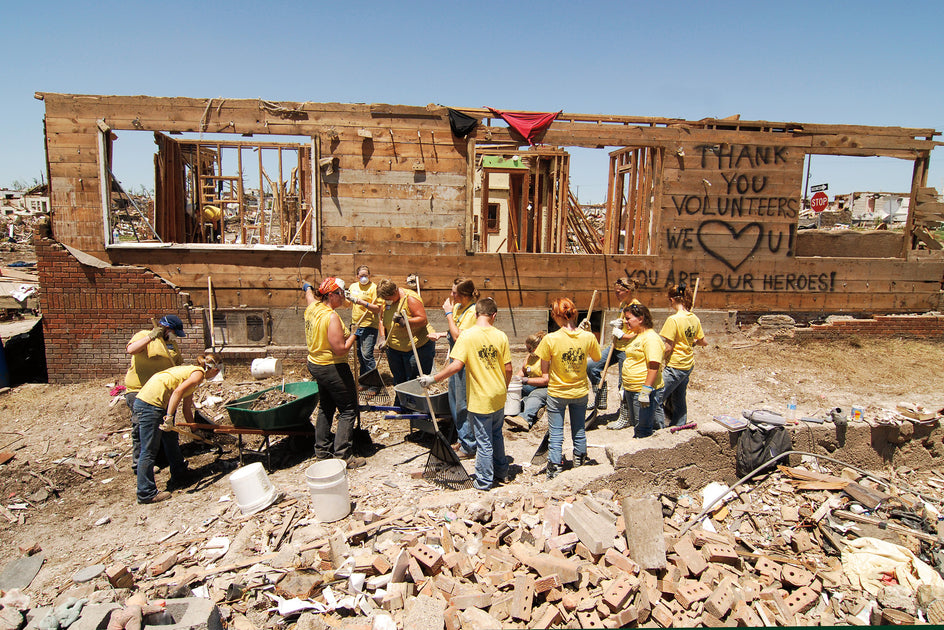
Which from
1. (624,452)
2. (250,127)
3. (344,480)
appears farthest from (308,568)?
(250,127)

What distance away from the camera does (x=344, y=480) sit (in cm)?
452

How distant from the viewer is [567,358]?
4762 mm

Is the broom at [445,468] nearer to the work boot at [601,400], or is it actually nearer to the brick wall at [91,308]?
the work boot at [601,400]

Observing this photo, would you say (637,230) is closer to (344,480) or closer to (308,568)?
(344,480)

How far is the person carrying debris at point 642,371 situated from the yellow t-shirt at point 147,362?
5.11 meters

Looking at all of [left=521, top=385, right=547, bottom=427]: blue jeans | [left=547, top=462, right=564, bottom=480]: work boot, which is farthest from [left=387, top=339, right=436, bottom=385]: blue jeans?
[left=547, top=462, right=564, bottom=480]: work boot

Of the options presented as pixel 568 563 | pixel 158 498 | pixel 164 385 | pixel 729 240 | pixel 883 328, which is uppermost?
pixel 729 240

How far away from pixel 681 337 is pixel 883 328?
7486mm

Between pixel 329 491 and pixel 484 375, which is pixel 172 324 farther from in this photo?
pixel 484 375

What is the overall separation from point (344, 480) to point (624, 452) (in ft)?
8.39

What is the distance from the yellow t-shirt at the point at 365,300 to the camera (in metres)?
7.57

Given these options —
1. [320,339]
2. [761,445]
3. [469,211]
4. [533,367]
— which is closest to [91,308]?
[320,339]

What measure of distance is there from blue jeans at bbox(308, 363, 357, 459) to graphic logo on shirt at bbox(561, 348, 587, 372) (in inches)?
91.2

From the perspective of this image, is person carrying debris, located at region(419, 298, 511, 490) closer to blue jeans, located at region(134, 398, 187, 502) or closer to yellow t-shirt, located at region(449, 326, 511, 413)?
yellow t-shirt, located at region(449, 326, 511, 413)
